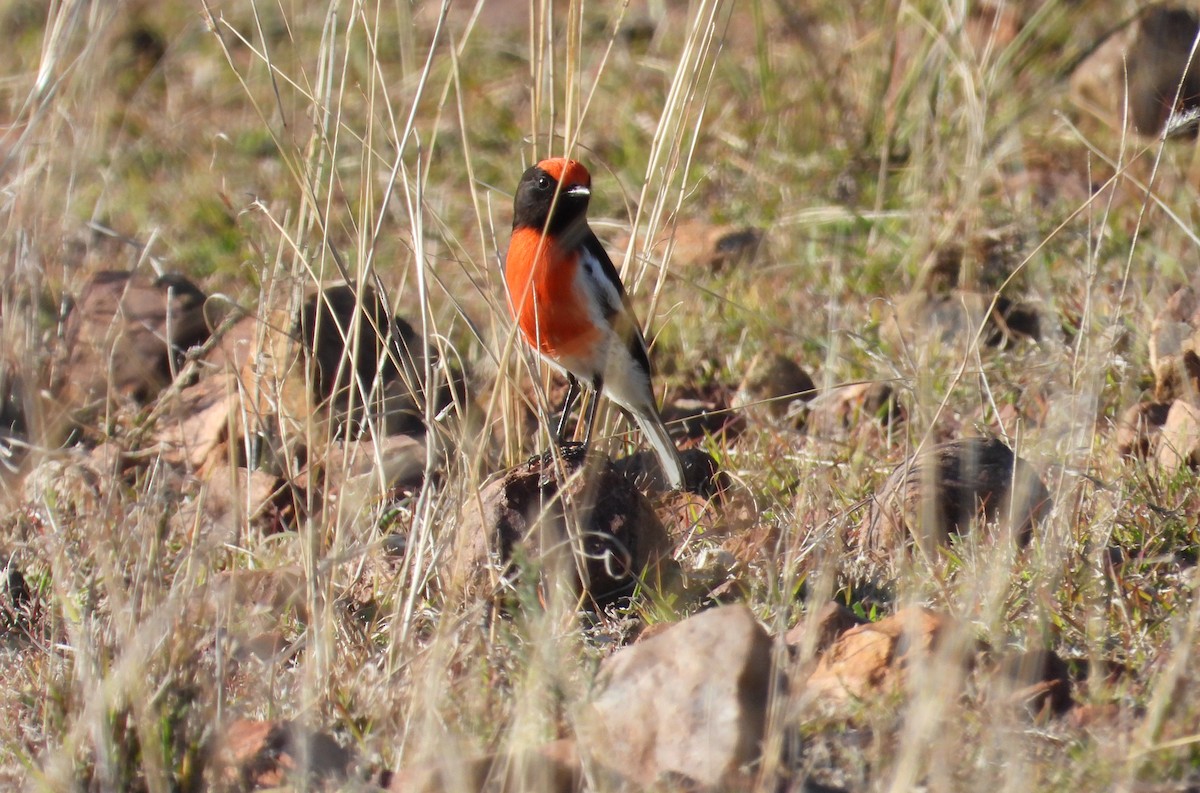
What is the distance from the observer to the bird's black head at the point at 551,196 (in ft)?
13.6

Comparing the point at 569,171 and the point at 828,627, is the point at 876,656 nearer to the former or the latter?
the point at 828,627

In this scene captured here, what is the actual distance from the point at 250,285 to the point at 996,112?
322 centimetres

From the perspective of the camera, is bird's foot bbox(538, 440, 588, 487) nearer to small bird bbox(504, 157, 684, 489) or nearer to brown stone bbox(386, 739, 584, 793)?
small bird bbox(504, 157, 684, 489)

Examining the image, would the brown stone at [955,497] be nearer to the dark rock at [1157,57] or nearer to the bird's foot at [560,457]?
the bird's foot at [560,457]

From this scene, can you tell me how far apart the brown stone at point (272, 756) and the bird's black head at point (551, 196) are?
1.87 metres

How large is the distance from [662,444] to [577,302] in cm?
52

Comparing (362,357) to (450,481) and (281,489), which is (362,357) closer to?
(281,489)

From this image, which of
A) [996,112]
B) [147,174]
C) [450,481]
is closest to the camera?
[450,481]

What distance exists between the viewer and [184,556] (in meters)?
3.38

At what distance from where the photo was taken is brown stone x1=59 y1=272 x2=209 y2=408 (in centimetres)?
497

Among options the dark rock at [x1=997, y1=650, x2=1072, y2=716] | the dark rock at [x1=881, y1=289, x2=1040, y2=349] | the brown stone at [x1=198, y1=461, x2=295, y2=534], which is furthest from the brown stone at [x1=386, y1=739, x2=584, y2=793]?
the dark rock at [x1=881, y1=289, x2=1040, y2=349]

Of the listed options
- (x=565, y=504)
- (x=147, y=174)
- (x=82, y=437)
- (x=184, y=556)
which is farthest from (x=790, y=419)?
(x=147, y=174)

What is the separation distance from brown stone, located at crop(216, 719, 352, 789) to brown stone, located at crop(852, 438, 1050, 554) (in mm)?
1455

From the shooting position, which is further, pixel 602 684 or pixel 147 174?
pixel 147 174
